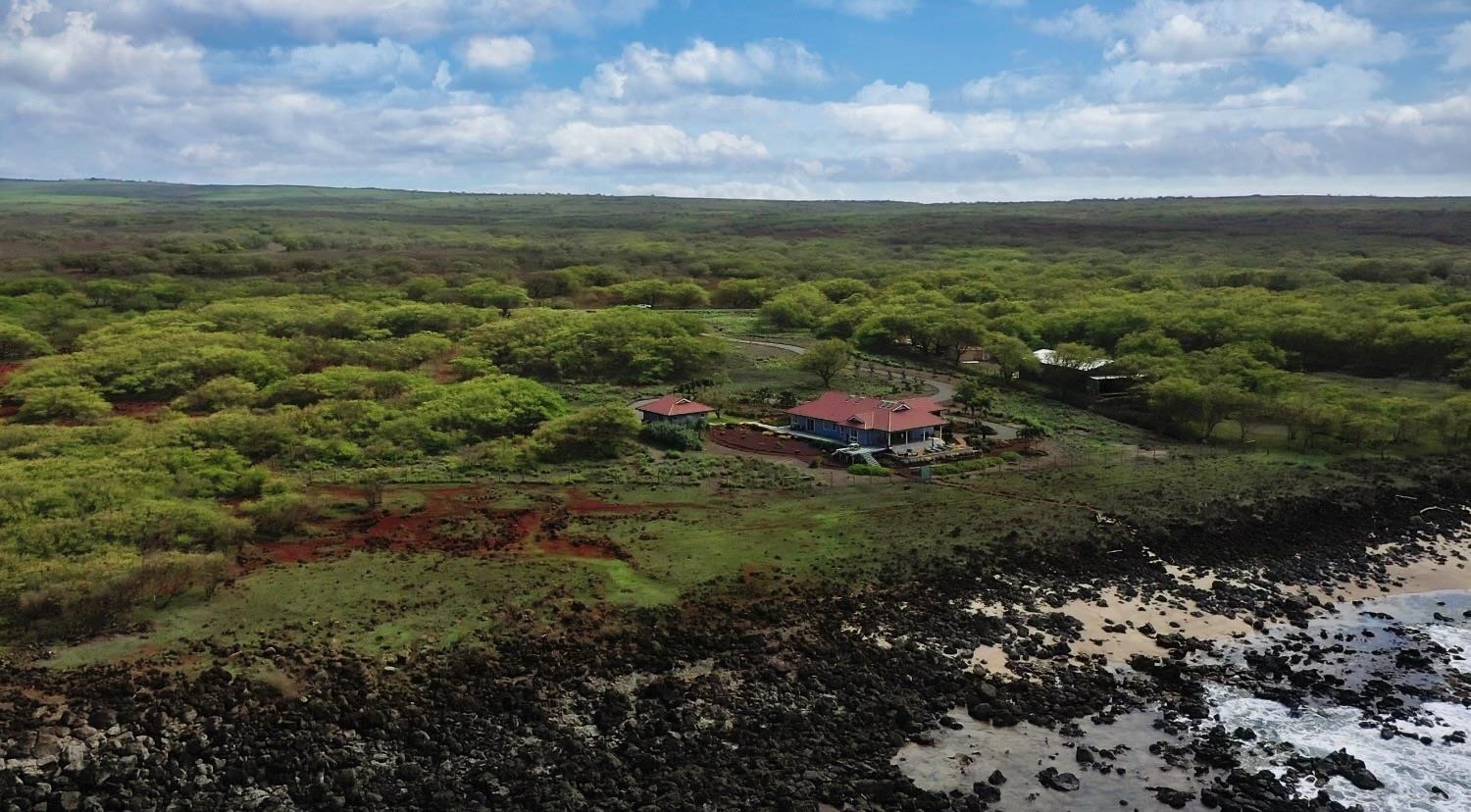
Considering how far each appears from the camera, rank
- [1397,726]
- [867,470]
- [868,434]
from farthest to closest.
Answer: [868,434] → [867,470] → [1397,726]

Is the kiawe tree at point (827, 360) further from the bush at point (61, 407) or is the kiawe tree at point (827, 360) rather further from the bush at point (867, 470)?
the bush at point (61, 407)

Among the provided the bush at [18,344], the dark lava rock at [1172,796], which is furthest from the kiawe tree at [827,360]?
the bush at [18,344]

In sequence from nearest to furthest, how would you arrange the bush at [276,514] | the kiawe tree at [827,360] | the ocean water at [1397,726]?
the ocean water at [1397,726] < the bush at [276,514] < the kiawe tree at [827,360]

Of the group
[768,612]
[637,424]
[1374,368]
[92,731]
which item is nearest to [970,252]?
[1374,368]

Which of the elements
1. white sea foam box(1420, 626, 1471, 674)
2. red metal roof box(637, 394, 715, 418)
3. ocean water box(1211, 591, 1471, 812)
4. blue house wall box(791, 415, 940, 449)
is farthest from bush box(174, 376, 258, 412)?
white sea foam box(1420, 626, 1471, 674)

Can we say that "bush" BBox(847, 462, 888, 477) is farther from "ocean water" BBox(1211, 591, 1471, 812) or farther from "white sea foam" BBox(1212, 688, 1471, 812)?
"white sea foam" BBox(1212, 688, 1471, 812)

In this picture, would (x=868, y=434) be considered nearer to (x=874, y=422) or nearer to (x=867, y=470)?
(x=874, y=422)

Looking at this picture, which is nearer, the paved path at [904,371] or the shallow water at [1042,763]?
the shallow water at [1042,763]

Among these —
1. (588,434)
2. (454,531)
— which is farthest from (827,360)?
(454,531)
